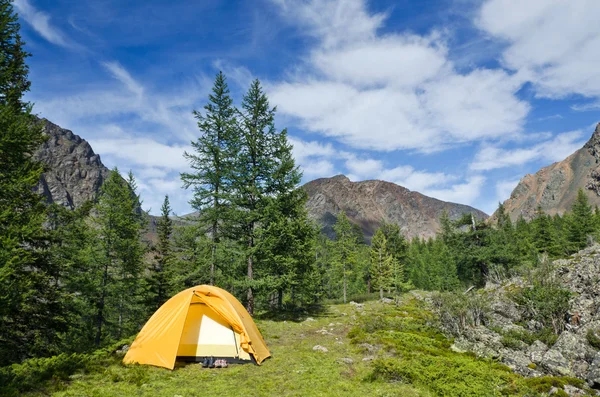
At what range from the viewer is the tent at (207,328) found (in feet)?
37.4

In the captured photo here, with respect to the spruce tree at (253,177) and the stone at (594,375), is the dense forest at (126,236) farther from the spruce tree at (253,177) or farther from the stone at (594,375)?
the stone at (594,375)

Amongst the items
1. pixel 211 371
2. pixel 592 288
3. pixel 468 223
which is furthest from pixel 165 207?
pixel 468 223

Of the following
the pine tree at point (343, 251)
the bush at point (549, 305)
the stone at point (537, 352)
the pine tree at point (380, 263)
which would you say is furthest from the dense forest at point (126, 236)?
the bush at point (549, 305)

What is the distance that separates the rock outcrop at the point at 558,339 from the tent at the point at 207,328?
10.8m

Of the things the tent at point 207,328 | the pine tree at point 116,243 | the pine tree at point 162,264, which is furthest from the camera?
the pine tree at point 162,264

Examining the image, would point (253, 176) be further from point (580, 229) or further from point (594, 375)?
point (580, 229)

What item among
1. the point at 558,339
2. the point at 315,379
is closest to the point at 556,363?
the point at 558,339

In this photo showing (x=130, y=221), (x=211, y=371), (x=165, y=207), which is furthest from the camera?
(x=165, y=207)

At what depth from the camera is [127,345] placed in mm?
12461

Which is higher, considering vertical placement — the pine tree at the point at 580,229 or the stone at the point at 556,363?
Answer: the pine tree at the point at 580,229

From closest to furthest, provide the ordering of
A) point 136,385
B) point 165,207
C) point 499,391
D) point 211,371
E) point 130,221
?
1. point 136,385
2. point 499,391
3. point 211,371
4. point 130,221
5. point 165,207

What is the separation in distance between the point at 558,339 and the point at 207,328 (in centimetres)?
1668

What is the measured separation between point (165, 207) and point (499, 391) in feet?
116

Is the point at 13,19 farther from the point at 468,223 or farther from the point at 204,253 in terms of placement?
the point at 468,223
